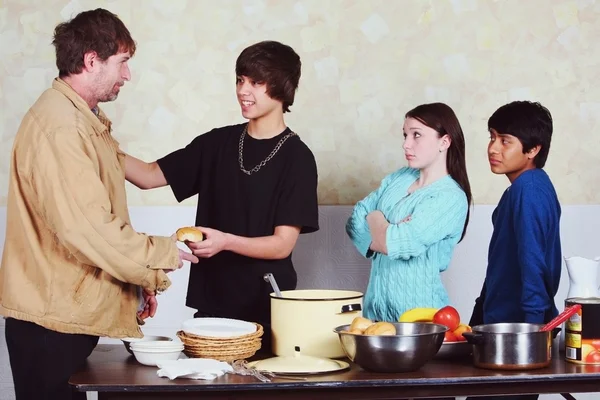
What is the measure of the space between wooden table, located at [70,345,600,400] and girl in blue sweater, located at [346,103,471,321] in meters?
0.69

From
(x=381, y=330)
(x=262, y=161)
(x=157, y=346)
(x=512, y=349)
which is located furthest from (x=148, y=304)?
(x=512, y=349)

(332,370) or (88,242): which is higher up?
(88,242)

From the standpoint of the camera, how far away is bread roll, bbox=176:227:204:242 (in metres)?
2.37

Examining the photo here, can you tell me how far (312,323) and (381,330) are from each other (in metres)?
0.21

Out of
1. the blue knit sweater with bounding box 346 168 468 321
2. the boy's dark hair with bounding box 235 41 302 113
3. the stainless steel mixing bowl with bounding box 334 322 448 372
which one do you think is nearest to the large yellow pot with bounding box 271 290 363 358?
the stainless steel mixing bowl with bounding box 334 322 448 372

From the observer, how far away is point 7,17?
3936 mm

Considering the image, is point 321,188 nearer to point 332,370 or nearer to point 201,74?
point 201,74

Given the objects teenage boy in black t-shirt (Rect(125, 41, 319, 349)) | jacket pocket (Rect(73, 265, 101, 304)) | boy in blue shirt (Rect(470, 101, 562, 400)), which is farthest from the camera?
teenage boy in black t-shirt (Rect(125, 41, 319, 349))

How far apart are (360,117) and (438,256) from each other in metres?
1.28

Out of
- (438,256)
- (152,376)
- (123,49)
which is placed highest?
(123,49)

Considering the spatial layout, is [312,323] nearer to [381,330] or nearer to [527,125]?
[381,330]

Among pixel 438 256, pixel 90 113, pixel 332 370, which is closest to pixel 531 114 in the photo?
pixel 438 256

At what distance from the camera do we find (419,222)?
8.99 ft

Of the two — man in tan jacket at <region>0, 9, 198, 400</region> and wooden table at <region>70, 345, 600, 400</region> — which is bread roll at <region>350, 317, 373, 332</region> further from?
man in tan jacket at <region>0, 9, 198, 400</region>
